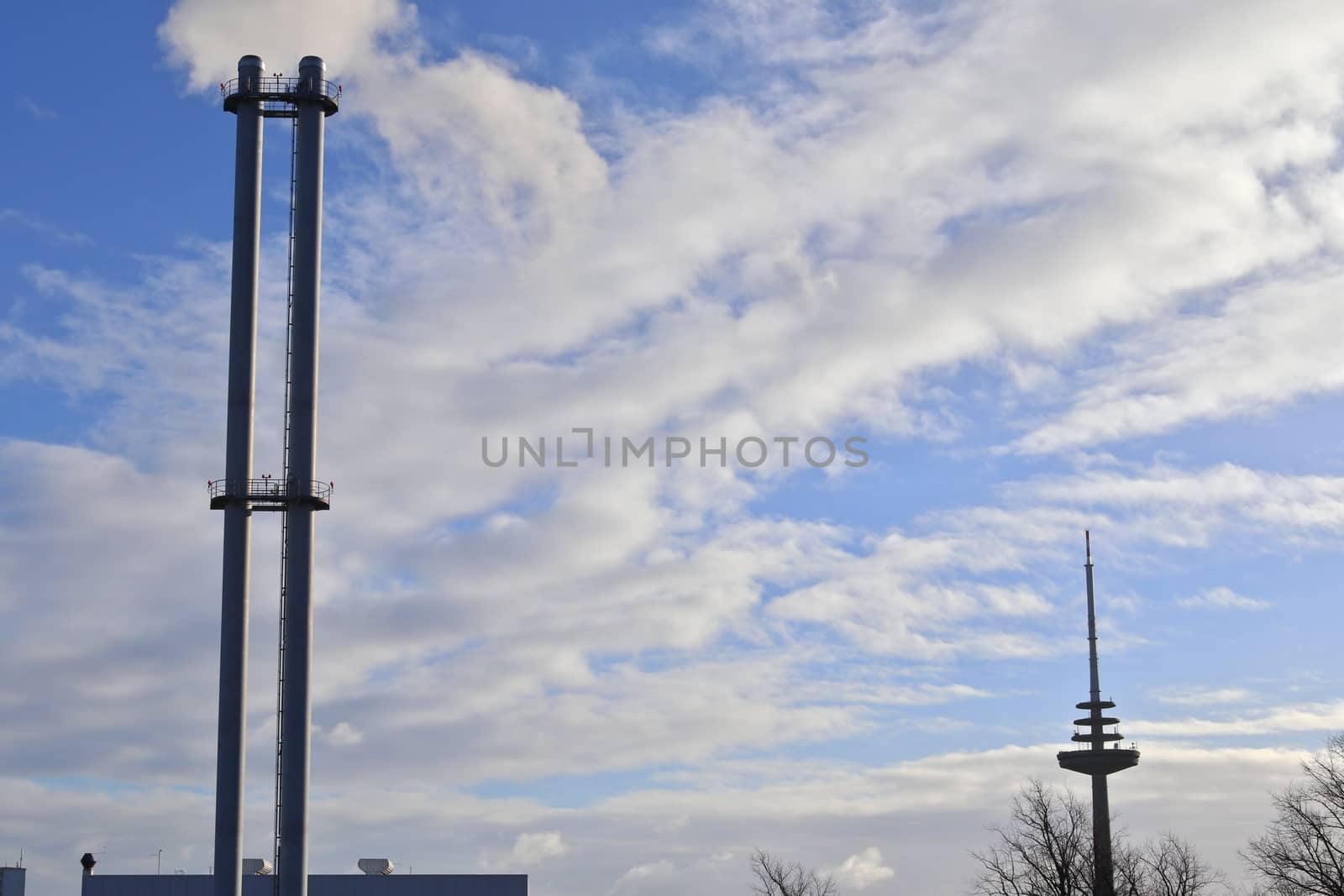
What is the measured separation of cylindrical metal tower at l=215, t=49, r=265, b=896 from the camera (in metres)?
82.1

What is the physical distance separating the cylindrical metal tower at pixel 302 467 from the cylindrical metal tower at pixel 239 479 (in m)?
2.24

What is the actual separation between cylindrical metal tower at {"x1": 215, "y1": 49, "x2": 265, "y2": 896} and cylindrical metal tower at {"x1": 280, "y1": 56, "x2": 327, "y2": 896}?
7.36ft

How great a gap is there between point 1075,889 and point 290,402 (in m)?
58.0

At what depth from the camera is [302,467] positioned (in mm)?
86625

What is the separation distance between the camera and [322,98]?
9131 centimetres

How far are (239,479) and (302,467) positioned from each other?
3.33m

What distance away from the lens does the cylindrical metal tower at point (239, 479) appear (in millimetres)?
82125

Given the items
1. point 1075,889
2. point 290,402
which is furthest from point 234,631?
point 1075,889

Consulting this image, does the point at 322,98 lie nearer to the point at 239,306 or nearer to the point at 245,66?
the point at 245,66

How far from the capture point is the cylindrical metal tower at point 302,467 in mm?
83625

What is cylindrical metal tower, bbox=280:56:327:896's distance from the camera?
83.6 metres

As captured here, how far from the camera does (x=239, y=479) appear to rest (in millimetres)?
85500

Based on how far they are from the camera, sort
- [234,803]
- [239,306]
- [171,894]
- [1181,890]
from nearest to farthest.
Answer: [234,803]
[239,306]
[171,894]
[1181,890]

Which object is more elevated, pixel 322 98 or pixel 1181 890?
pixel 322 98
